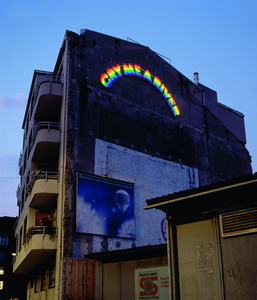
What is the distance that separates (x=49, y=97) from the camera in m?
28.0

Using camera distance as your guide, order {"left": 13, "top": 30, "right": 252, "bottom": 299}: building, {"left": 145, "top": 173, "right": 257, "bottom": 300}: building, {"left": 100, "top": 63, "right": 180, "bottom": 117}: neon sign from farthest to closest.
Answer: {"left": 100, "top": 63, "right": 180, "bottom": 117}: neon sign < {"left": 13, "top": 30, "right": 252, "bottom": 299}: building < {"left": 145, "top": 173, "right": 257, "bottom": 300}: building

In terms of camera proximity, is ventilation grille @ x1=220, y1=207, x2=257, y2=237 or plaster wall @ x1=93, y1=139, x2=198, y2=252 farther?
plaster wall @ x1=93, y1=139, x2=198, y2=252

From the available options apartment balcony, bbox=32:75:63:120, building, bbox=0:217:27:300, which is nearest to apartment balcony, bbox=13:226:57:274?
apartment balcony, bbox=32:75:63:120

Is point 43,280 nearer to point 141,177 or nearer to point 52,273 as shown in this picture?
point 52,273

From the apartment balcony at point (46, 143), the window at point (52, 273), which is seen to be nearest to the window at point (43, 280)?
the window at point (52, 273)

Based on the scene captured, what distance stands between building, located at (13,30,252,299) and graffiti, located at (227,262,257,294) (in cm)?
701

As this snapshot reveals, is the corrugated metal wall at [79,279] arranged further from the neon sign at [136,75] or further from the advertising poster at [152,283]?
the neon sign at [136,75]

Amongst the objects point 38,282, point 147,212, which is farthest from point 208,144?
point 38,282

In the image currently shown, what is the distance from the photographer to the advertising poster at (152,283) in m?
16.4

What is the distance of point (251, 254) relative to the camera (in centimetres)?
1079

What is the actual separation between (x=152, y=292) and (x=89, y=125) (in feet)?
43.9

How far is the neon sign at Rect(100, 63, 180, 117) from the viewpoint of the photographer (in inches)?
1147

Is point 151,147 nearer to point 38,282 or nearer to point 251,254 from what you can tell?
point 38,282

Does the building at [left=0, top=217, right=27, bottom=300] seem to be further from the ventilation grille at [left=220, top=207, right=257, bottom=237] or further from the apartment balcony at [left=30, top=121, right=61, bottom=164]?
the ventilation grille at [left=220, top=207, right=257, bottom=237]
